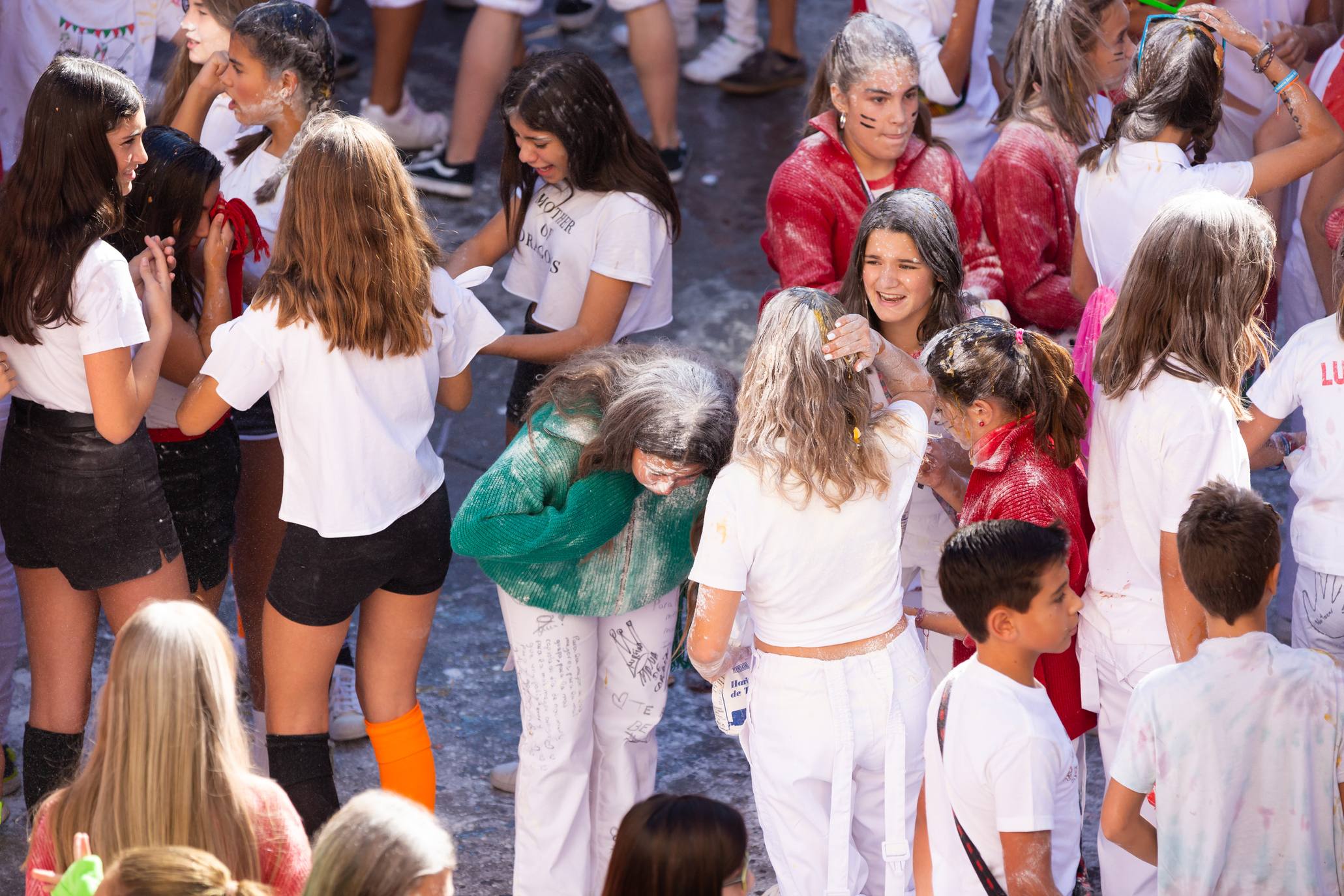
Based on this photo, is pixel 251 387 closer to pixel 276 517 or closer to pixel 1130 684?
pixel 276 517

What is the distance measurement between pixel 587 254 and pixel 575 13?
4067 millimetres

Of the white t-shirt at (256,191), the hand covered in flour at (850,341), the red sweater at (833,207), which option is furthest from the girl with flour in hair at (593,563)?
the white t-shirt at (256,191)

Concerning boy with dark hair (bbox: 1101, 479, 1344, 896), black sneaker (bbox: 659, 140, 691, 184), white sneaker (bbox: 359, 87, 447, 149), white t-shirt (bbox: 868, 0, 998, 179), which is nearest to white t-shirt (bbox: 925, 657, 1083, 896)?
boy with dark hair (bbox: 1101, 479, 1344, 896)

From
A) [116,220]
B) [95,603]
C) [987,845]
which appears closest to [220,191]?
[116,220]

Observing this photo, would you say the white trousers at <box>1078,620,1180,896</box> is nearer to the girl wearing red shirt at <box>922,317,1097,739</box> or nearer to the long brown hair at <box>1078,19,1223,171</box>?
the girl wearing red shirt at <box>922,317,1097,739</box>

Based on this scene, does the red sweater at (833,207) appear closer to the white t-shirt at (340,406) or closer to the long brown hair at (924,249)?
the long brown hair at (924,249)

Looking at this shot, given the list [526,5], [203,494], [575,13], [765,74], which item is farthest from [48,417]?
[575,13]

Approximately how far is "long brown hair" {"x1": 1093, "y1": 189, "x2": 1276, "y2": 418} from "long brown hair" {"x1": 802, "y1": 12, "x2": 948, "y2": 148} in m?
1.12

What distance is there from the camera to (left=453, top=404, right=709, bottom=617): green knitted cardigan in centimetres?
296

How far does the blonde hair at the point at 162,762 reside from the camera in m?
2.26

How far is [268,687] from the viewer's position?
3.21 m

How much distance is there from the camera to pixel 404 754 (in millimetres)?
3318

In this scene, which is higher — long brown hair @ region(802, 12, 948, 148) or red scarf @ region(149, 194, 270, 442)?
long brown hair @ region(802, 12, 948, 148)

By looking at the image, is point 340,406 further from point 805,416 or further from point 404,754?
point 805,416
